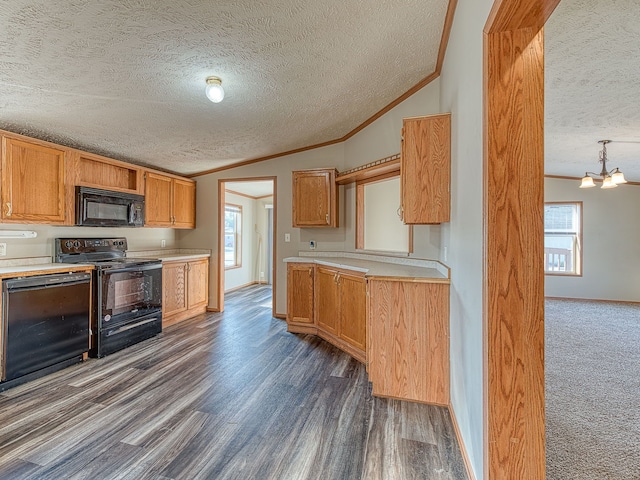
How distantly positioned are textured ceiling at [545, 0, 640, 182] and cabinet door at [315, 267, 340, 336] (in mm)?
2495

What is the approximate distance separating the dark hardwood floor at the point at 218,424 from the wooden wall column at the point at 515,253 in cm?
60

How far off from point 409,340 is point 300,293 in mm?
1876

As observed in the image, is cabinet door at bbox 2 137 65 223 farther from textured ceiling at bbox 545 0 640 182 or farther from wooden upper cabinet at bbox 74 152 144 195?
textured ceiling at bbox 545 0 640 182

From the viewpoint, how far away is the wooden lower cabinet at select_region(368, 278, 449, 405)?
222cm

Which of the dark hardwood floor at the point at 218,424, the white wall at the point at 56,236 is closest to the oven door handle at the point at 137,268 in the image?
the white wall at the point at 56,236

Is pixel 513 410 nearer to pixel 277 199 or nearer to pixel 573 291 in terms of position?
pixel 277 199

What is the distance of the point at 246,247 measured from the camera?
7.20 meters

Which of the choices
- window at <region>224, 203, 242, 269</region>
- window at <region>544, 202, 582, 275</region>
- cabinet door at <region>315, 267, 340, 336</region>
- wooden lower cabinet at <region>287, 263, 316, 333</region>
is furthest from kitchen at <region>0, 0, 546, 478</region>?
window at <region>544, 202, 582, 275</region>

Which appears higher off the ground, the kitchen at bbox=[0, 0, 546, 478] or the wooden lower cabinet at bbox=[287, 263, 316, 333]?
the kitchen at bbox=[0, 0, 546, 478]

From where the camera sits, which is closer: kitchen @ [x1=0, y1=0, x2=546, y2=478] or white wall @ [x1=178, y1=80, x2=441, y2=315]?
kitchen @ [x1=0, y1=0, x2=546, y2=478]

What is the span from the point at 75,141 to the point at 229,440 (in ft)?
10.9

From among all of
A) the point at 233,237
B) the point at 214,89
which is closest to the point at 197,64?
the point at 214,89

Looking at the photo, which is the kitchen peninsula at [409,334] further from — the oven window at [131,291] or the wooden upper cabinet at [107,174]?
the wooden upper cabinet at [107,174]

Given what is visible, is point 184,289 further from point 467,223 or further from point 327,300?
point 467,223
